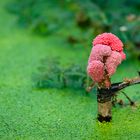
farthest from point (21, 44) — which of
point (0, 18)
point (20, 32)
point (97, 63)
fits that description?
point (97, 63)

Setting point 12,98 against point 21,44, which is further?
point 21,44

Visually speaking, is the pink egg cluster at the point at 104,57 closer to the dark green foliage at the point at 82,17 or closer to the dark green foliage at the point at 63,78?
the dark green foliage at the point at 63,78

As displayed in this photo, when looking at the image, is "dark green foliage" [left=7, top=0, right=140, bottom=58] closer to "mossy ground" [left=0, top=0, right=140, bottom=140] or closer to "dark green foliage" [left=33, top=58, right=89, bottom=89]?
"mossy ground" [left=0, top=0, right=140, bottom=140]

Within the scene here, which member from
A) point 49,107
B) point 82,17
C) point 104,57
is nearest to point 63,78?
point 49,107

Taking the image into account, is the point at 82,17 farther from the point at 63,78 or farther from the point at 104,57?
the point at 104,57

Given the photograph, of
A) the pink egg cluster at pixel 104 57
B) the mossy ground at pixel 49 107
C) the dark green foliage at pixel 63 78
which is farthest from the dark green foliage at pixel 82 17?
the pink egg cluster at pixel 104 57

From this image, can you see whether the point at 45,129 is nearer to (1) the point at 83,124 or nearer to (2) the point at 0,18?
(1) the point at 83,124

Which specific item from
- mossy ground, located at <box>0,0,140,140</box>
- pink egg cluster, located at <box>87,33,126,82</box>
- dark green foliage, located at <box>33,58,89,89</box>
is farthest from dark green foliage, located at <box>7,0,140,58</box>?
pink egg cluster, located at <box>87,33,126,82</box>
